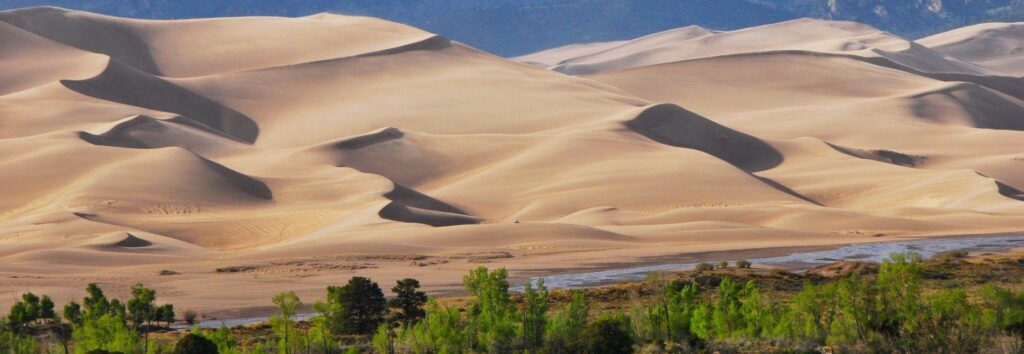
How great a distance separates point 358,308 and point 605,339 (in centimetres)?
1017

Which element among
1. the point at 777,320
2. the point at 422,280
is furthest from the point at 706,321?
the point at 422,280

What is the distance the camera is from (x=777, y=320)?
32875mm

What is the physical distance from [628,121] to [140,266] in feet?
214

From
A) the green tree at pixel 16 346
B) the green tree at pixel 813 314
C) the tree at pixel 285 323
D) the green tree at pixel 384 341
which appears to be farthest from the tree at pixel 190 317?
the green tree at pixel 813 314

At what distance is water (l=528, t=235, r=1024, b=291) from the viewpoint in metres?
50.0

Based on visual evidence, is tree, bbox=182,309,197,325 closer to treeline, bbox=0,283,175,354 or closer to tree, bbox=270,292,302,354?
treeline, bbox=0,283,175,354

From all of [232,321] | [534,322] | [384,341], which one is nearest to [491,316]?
[534,322]

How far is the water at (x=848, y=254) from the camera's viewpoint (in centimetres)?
5003

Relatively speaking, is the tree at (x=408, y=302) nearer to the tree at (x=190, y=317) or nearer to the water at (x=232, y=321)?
the water at (x=232, y=321)

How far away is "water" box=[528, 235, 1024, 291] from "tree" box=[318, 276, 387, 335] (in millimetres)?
10825

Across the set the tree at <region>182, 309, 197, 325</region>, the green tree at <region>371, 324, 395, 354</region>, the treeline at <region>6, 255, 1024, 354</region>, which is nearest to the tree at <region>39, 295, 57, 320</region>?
the treeline at <region>6, 255, 1024, 354</region>

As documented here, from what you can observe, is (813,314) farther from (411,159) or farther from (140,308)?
(411,159)

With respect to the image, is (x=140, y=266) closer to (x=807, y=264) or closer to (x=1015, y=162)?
(x=807, y=264)

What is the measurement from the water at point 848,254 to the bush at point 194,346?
827 inches
